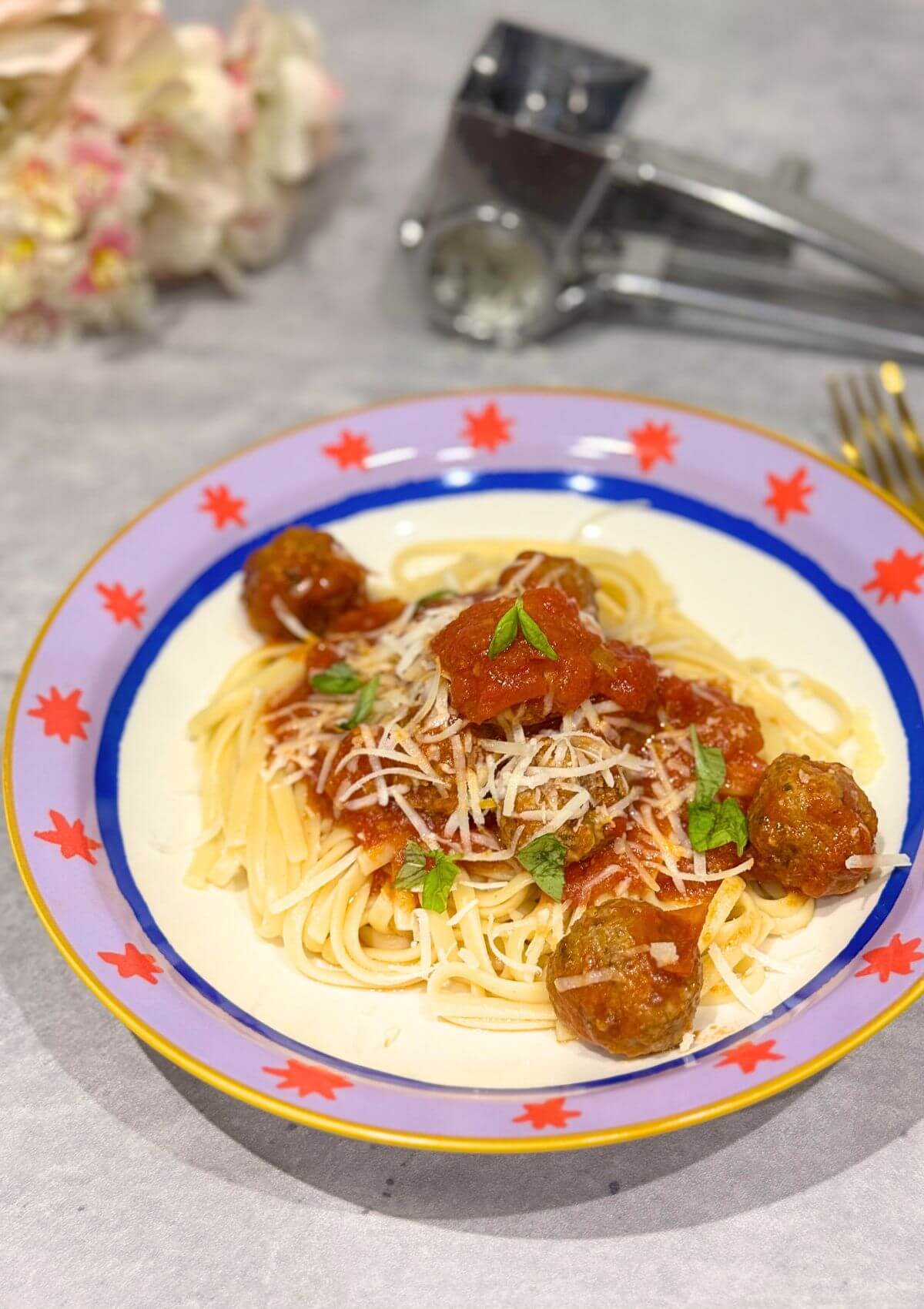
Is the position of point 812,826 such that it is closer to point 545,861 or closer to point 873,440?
point 545,861

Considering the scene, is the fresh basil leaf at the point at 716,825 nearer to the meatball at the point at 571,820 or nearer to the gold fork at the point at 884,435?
the meatball at the point at 571,820

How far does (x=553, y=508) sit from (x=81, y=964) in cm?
274

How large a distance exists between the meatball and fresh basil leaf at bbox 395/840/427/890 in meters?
0.28

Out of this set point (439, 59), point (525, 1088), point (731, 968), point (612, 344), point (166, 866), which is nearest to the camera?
point (525, 1088)

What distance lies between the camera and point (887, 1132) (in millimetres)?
3832

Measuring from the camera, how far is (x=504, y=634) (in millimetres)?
4020

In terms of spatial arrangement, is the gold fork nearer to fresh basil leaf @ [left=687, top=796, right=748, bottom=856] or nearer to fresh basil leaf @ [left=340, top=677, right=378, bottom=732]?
fresh basil leaf @ [left=687, top=796, right=748, bottom=856]

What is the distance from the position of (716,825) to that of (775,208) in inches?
132

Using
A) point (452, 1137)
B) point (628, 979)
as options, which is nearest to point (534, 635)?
point (628, 979)

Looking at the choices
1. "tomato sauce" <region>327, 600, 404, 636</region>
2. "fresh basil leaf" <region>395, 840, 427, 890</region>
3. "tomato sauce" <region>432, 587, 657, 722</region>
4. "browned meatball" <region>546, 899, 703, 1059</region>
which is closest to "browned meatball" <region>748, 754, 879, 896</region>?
"browned meatball" <region>546, 899, 703, 1059</region>

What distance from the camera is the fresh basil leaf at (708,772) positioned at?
4266 millimetres

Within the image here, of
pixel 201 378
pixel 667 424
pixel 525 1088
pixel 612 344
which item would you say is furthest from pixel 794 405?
pixel 525 1088

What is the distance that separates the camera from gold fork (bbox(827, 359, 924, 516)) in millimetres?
5738

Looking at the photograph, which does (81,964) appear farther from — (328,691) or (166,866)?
(328,691)
